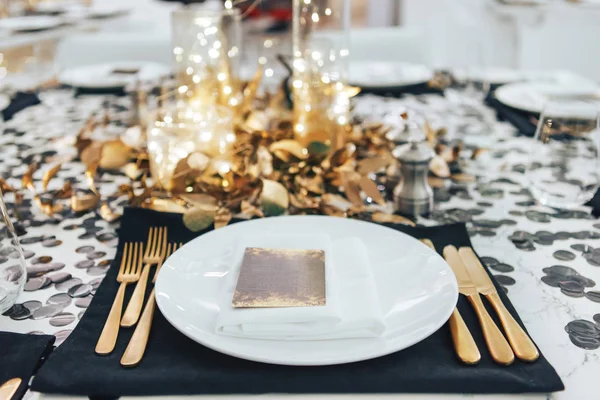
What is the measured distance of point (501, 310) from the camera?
601 mm

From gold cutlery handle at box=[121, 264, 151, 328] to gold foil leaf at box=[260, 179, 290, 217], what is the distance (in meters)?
0.20

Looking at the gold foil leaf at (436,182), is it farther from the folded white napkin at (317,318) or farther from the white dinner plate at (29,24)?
the white dinner plate at (29,24)

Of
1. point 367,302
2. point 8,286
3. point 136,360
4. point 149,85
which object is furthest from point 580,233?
point 149,85

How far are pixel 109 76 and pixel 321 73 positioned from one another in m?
0.79

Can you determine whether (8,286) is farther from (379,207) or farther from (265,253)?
(379,207)

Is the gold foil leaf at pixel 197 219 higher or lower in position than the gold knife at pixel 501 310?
higher

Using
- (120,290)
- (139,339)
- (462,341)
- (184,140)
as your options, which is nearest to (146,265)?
(120,290)

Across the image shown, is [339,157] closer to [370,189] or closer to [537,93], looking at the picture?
[370,189]

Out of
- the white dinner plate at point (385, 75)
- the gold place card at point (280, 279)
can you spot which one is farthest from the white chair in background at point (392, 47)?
the gold place card at point (280, 279)

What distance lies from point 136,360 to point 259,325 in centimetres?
12

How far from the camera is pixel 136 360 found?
0.53 m

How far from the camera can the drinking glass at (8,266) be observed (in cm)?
63

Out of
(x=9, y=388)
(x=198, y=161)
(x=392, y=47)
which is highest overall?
(x=392, y=47)

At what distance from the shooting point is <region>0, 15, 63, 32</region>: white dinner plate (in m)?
1.93
